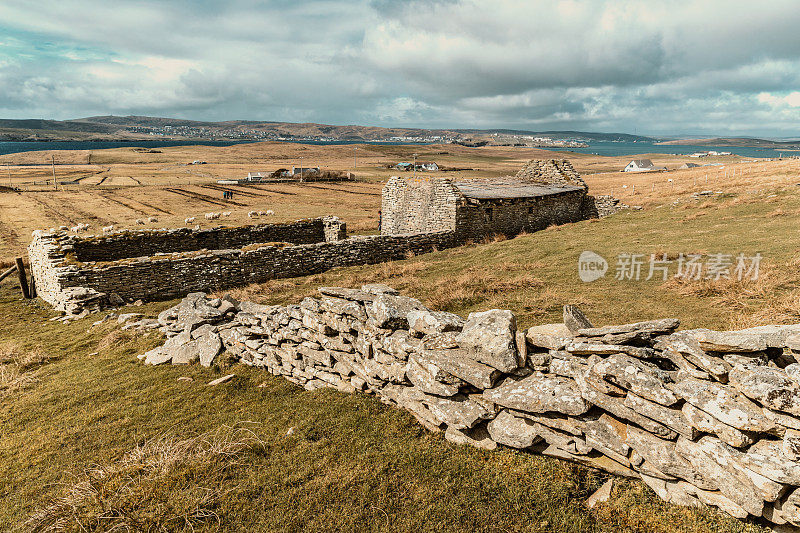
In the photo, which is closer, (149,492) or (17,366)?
(149,492)

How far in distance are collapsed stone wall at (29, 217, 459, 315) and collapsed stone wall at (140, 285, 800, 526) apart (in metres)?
11.7

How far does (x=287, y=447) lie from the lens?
6531mm

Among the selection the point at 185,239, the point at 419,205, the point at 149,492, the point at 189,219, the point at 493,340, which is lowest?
the point at 189,219

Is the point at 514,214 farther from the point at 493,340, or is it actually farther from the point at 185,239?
the point at 493,340

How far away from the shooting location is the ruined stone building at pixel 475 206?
947 inches

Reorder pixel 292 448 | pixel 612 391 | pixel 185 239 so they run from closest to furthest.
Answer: pixel 612 391
pixel 292 448
pixel 185 239

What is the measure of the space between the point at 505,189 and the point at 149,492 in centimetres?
2616

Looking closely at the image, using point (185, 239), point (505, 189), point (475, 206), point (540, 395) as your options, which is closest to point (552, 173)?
point (505, 189)

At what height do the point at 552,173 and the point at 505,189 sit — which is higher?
the point at 552,173

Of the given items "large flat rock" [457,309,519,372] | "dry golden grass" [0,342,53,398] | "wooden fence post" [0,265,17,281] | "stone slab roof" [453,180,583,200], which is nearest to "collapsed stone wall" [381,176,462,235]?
"stone slab roof" [453,180,583,200]

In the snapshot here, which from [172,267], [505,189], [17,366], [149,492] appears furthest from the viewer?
[505,189]

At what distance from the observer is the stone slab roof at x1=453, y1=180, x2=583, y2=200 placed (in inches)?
980

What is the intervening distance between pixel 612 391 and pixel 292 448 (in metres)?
4.78

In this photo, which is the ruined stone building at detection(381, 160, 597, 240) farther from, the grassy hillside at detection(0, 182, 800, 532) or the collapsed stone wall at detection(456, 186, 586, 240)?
the grassy hillside at detection(0, 182, 800, 532)
